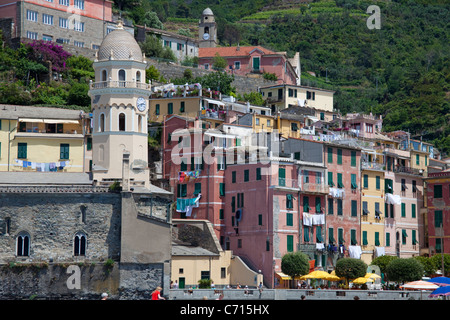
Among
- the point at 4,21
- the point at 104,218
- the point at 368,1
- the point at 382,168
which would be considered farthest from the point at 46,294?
the point at 368,1

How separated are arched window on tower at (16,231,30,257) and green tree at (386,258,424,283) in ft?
84.4

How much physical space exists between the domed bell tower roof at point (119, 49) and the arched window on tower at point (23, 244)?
1587 cm

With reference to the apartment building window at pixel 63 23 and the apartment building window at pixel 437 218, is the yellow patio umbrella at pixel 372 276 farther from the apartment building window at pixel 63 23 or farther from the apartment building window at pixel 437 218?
the apartment building window at pixel 63 23

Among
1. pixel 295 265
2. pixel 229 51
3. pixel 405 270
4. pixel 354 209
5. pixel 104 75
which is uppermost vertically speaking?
pixel 229 51

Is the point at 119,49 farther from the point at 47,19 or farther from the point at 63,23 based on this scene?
the point at 63,23

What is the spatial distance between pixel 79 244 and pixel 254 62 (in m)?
54.5

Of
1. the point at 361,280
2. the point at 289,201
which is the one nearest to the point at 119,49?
the point at 289,201

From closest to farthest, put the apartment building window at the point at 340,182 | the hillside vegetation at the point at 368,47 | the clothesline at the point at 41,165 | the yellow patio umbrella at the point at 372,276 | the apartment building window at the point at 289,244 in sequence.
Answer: the yellow patio umbrella at the point at 372,276
the apartment building window at the point at 289,244
the clothesline at the point at 41,165
the apartment building window at the point at 340,182
the hillside vegetation at the point at 368,47

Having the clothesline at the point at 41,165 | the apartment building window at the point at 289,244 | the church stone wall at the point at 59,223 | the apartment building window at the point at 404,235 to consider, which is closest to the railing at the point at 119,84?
the clothesline at the point at 41,165

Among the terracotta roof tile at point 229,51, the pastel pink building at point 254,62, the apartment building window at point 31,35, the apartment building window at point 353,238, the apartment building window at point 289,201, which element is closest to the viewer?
the apartment building window at point 289,201

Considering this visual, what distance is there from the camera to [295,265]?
66250 millimetres

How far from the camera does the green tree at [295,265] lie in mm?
66250

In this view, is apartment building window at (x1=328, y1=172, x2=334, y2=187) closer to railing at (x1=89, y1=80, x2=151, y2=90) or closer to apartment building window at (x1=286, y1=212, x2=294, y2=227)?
apartment building window at (x1=286, y1=212, x2=294, y2=227)

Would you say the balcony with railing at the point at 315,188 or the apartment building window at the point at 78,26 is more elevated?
the apartment building window at the point at 78,26
